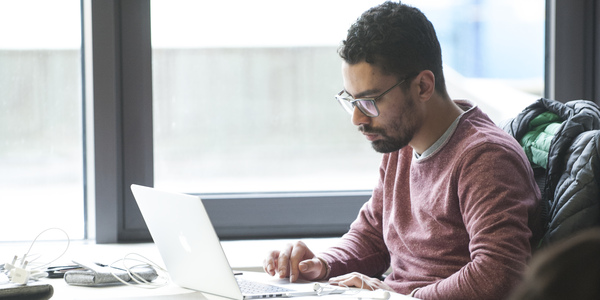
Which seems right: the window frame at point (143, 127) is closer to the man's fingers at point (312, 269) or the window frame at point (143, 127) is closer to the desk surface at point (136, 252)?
the desk surface at point (136, 252)

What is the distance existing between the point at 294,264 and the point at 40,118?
1.12 meters

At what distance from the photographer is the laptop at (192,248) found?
1.25 metres

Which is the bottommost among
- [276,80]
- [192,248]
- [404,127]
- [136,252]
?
[136,252]

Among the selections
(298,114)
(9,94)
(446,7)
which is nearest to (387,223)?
(298,114)

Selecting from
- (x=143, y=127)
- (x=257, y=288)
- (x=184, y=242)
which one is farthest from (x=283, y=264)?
(x=143, y=127)

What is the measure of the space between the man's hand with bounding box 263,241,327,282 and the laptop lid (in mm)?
219

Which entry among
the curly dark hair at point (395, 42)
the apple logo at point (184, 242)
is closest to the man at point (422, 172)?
the curly dark hair at point (395, 42)

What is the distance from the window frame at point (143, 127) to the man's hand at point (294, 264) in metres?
0.67

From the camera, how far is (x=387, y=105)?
1560mm

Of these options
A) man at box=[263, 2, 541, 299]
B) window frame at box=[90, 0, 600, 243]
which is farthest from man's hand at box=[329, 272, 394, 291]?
window frame at box=[90, 0, 600, 243]

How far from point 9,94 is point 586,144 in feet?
5.61

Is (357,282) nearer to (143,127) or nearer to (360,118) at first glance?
(360,118)

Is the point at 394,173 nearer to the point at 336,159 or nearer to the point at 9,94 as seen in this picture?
the point at 336,159

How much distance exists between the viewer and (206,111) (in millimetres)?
2250
